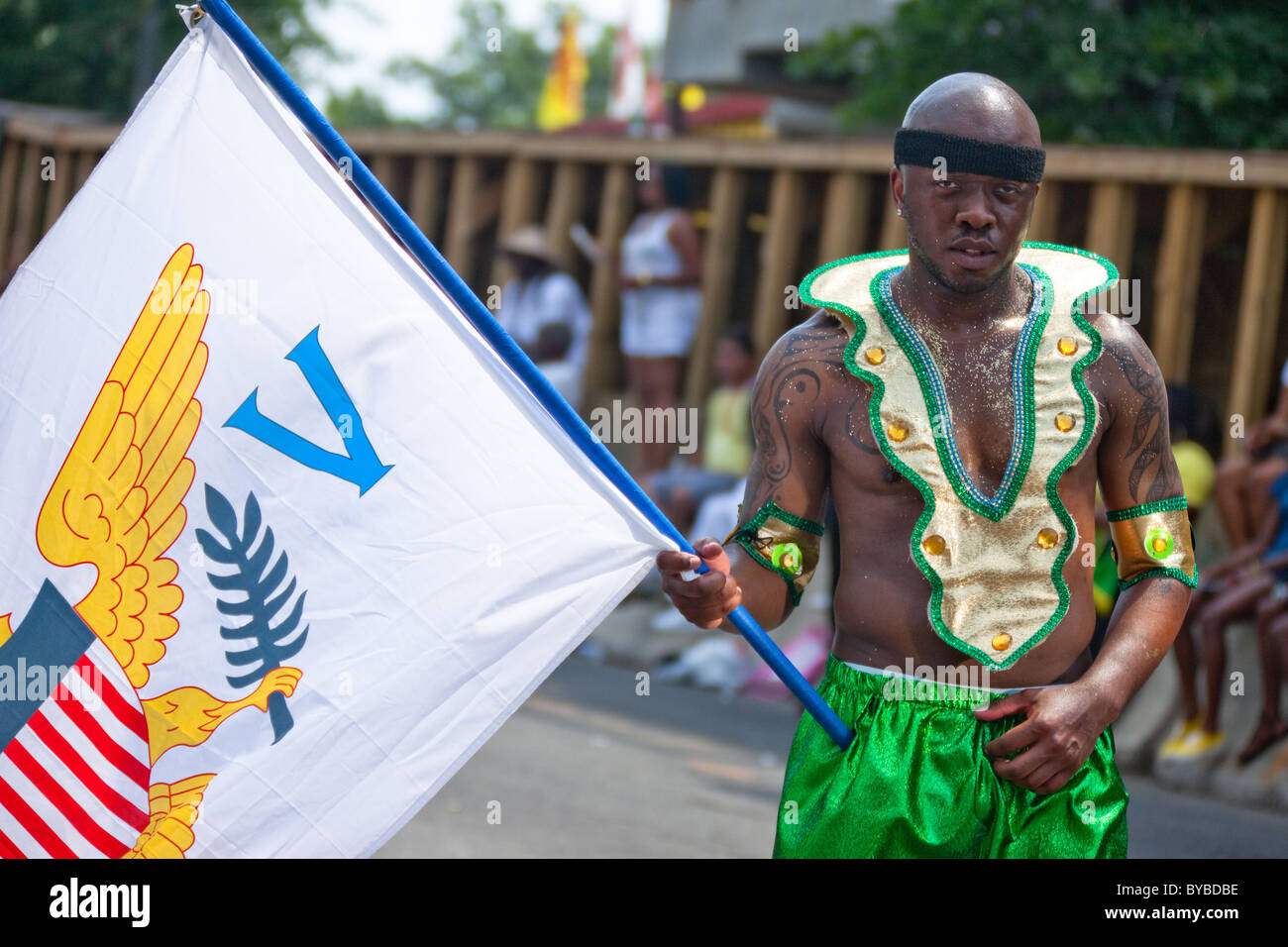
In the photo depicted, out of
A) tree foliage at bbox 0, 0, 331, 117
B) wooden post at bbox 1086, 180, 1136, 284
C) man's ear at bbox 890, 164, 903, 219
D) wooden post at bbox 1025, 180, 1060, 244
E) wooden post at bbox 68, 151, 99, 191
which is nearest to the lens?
man's ear at bbox 890, 164, 903, 219

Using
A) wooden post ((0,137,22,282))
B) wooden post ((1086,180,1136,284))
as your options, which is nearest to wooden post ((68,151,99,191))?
wooden post ((0,137,22,282))

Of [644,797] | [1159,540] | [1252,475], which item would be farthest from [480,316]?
[1252,475]

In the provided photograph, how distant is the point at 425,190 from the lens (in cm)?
1308

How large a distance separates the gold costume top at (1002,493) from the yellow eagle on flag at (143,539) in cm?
114

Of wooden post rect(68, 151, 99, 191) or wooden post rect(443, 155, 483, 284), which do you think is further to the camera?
wooden post rect(68, 151, 99, 191)

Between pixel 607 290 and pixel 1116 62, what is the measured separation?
368 cm

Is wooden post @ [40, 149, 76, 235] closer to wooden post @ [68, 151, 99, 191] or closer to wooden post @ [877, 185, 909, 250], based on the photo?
wooden post @ [68, 151, 99, 191]

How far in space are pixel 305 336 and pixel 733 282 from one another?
9178 millimetres

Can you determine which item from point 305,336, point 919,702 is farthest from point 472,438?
point 919,702

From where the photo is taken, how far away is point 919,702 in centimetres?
303

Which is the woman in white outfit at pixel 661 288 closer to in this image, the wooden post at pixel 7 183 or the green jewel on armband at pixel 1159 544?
the green jewel on armband at pixel 1159 544

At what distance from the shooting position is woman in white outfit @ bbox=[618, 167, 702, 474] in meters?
10.3

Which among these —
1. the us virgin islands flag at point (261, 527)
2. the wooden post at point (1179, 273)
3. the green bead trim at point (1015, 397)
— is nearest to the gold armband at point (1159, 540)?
the green bead trim at point (1015, 397)

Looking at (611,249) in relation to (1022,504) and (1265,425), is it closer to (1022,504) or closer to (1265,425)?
(1265,425)
